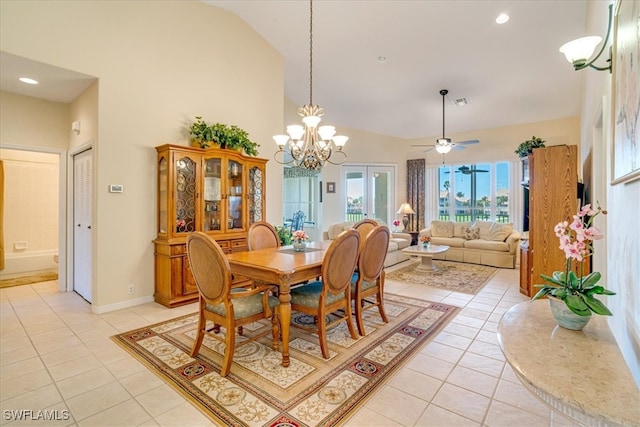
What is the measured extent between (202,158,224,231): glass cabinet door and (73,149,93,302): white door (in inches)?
52.4

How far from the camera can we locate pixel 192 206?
3979mm

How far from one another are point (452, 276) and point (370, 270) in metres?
2.96

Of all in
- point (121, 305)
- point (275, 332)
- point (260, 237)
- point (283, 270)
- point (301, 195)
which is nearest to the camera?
point (283, 270)

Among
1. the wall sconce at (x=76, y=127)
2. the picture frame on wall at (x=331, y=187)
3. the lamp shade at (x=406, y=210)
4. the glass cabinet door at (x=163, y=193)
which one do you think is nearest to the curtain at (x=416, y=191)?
the lamp shade at (x=406, y=210)

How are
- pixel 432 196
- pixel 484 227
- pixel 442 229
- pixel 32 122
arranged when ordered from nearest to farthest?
pixel 32 122
pixel 484 227
pixel 442 229
pixel 432 196

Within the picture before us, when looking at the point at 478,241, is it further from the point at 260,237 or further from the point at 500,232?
the point at 260,237

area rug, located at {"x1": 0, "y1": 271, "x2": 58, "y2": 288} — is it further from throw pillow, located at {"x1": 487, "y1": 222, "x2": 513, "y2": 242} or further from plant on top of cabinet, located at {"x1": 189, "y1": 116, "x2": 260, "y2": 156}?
throw pillow, located at {"x1": 487, "y1": 222, "x2": 513, "y2": 242}

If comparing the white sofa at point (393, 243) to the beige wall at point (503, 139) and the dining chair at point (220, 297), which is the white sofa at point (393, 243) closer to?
the beige wall at point (503, 139)

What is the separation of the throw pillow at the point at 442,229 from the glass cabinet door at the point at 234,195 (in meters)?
4.76

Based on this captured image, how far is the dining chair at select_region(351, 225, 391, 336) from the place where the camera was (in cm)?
288

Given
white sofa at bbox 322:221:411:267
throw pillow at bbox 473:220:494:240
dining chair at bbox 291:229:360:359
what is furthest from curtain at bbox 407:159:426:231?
dining chair at bbox 291:229:360:359

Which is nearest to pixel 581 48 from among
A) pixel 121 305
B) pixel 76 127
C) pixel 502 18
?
pixel 502 18

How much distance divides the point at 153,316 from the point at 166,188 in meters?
1.51

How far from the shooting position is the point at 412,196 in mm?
8250
